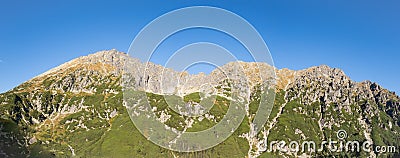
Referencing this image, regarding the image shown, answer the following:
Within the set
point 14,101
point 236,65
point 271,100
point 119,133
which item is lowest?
point 271,100

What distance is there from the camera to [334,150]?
620ft

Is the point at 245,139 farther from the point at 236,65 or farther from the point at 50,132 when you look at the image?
the point at 236,65

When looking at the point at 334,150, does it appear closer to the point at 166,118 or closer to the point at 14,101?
the point at 166,118

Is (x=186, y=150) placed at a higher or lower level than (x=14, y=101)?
lower

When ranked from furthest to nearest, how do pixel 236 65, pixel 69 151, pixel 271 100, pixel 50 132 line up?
pixel 50 132 < pixel 69 151 < pixel 236 65 < pixel 271 100

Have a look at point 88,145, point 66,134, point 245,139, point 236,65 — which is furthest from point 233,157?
point 236,65

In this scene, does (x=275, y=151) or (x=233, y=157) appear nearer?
(x=233, y=157)

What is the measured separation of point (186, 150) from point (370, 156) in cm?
9869

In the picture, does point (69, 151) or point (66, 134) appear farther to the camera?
point (66, 134)

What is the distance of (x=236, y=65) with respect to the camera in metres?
13.9

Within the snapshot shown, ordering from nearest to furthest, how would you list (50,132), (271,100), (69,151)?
1. (271,100)
2. (69,151)
3. (50,132)

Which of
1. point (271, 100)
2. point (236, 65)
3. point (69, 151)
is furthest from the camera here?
point (69, 151)

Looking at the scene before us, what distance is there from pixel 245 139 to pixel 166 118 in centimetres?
4383

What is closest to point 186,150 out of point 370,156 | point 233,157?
point 233,157
